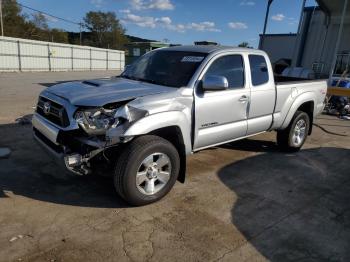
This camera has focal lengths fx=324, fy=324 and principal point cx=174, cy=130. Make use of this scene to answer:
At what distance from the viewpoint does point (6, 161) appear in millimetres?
5023

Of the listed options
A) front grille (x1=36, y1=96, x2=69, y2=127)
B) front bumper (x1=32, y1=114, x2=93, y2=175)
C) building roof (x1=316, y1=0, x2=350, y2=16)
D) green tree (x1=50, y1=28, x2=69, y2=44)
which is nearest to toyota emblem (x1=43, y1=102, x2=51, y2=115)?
front grille (x1=36, y1=96, x2=69, y2=127)

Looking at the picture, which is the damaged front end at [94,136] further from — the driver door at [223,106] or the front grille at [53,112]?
the driver door at [223,106]

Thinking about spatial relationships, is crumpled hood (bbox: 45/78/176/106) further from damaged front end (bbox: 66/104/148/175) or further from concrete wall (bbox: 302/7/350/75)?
Result: concrete wall (bbox: 302/7/350/75)

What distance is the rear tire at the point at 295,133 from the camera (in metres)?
6.13

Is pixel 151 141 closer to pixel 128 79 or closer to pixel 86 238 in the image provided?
pixel 86 238

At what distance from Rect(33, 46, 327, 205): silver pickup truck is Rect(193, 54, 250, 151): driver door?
0.01 meters

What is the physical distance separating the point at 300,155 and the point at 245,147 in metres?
1.05

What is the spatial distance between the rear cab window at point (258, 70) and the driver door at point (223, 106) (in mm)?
236

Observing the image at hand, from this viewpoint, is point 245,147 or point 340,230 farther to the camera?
point 245,147

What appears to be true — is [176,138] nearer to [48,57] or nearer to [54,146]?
[54,146]

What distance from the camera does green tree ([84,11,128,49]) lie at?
76.6 meters

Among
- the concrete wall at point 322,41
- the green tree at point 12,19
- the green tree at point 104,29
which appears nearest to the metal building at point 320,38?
the concrete wall at point 322,41

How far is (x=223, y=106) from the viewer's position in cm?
451

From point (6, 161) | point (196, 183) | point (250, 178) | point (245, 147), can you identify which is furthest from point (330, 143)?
point (6, 161)
